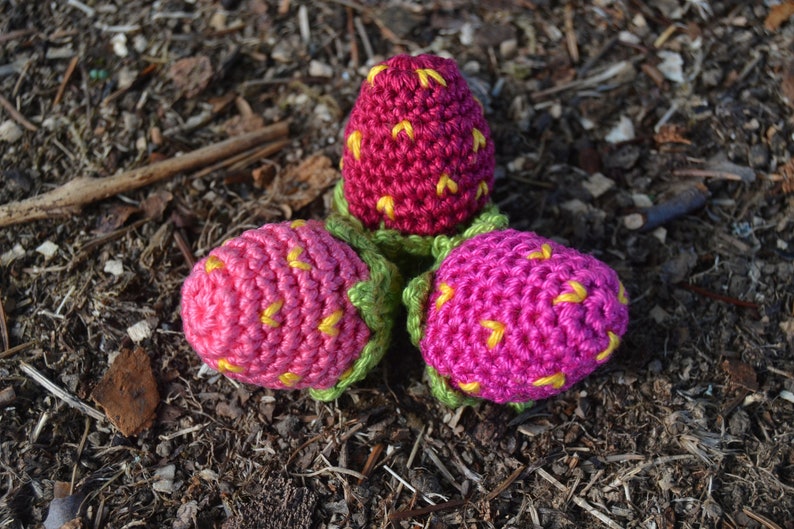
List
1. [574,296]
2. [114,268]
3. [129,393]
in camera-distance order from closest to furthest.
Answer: [574,296], [129,393], [114,268]

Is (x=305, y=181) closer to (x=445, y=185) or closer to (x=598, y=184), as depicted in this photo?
(x=445, y=185)

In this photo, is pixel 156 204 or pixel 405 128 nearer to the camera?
pixel 405 128

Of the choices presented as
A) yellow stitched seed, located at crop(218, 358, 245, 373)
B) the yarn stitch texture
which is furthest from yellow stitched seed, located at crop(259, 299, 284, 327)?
the yarn stitch texture

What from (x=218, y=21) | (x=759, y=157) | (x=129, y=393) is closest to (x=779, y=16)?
(x=759, y=157)

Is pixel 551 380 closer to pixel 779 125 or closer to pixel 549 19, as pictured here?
pixel 779 125

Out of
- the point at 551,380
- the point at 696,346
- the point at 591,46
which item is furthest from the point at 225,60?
the point at 696,346

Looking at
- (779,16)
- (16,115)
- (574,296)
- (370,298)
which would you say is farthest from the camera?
(779,16)

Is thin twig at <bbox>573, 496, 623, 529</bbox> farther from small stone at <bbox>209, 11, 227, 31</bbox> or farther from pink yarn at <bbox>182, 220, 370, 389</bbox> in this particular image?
small stone at <bbox>209, 11, 227, 31</bbox>

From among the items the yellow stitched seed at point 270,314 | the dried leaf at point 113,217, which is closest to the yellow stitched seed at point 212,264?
the yellow stitched seed at point 270,314

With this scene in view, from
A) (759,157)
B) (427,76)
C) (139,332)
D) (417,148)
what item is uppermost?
(427,76)
